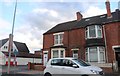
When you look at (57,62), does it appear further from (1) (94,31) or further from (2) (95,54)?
(1) (94,31)

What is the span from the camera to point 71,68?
12.8m

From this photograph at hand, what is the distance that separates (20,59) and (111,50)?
31230 millimetres

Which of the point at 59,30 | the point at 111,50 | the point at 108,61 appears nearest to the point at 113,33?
the point at 111,50

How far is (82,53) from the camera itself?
2730 cm

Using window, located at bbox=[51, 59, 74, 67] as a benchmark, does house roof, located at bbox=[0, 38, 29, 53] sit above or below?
above

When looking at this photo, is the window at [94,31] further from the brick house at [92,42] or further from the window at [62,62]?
the window at [62,62]

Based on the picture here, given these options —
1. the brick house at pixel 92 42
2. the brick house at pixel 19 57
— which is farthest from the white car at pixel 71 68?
the brick house at pixel 19 57

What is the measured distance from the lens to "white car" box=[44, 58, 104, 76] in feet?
39.4

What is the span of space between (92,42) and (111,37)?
2696mm

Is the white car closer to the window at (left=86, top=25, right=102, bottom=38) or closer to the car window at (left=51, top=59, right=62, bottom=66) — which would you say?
the car window at (left=51, top=59, right=62, bottom=66)

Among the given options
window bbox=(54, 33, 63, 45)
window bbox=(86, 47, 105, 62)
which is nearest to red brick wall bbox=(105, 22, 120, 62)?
window bbox=(86, 47, 105, 62)

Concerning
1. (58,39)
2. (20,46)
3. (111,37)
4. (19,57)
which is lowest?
(19,57)

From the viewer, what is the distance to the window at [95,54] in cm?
2508

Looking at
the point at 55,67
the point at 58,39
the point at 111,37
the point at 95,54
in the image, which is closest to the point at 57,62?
the point at 55,67
